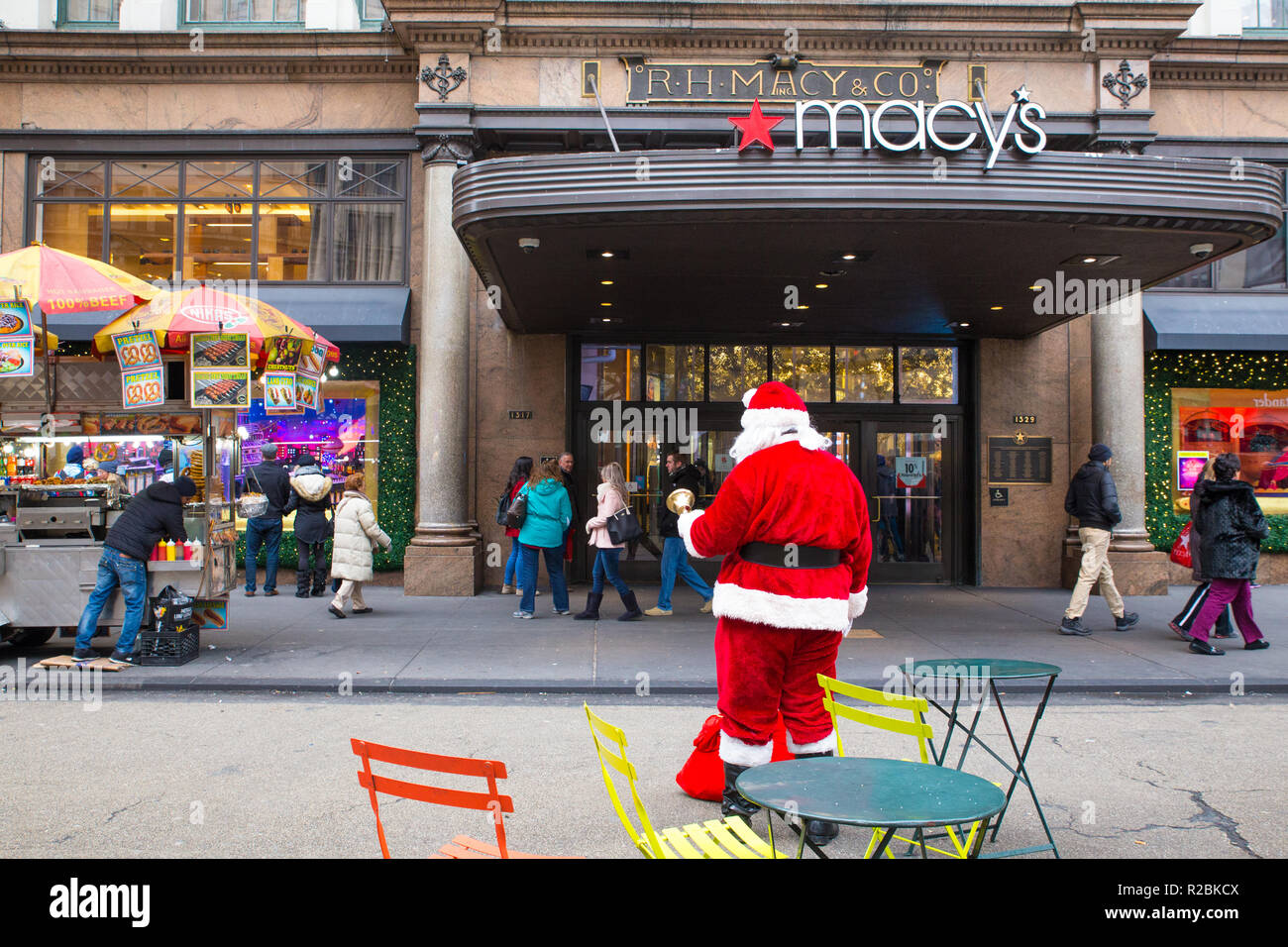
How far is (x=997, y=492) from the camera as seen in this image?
13258mm

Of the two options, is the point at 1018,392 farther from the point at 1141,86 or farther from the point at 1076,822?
the point at 1076,822

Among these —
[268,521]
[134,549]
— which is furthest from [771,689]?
[268,521]

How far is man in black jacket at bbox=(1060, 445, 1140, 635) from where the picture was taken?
31.2 ft

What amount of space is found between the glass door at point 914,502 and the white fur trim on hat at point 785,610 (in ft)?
Answer: 31.5

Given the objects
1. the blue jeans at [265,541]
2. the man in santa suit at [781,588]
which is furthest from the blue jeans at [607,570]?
the man in santa suit at [781,588]

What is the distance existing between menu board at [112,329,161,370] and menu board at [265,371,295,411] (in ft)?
4.05

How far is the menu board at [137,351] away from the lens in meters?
8.09

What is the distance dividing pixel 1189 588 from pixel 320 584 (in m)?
11.8

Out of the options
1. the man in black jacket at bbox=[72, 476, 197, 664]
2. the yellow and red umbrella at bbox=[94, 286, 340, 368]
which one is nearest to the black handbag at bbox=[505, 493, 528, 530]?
the yellow and red umbrella at bbox=[94, 286, 340, 368]

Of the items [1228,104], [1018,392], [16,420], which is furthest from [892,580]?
[16,420]

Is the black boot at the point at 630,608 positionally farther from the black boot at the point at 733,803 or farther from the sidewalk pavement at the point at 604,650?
the black boot at the point at 733,803

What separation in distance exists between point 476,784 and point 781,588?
216 centimetres

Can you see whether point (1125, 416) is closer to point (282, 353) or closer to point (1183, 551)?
point (1183, 551)

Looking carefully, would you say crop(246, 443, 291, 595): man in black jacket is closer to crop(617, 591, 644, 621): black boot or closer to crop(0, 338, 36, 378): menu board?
crop(0, 338, 36, 378): menu board
